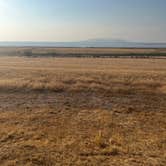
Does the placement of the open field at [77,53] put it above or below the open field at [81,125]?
below

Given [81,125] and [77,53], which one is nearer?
[81,125]

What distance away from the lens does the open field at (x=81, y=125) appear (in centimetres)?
851

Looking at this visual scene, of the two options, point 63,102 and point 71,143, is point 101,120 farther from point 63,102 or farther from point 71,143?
point 63,102

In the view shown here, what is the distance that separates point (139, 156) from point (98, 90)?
13284mm

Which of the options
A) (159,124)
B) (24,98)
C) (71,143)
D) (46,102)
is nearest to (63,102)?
(46,102)

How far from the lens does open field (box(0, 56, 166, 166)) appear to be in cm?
851

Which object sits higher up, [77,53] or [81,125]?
[81,125]

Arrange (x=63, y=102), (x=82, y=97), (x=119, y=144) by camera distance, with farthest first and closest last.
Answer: (x=82, y=97)
(x=63, y=102)
(x=119, y=144)

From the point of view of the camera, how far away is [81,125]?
483 inches

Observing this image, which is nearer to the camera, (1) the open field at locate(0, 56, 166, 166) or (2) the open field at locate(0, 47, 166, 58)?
(1) the open field at locate(0, 56, 166, 166)

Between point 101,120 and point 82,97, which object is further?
point 82,97

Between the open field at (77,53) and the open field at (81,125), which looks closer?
the open field at (81,125)

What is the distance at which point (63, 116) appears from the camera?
1396 cm

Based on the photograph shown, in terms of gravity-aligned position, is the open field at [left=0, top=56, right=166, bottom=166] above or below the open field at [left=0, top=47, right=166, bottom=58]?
above
